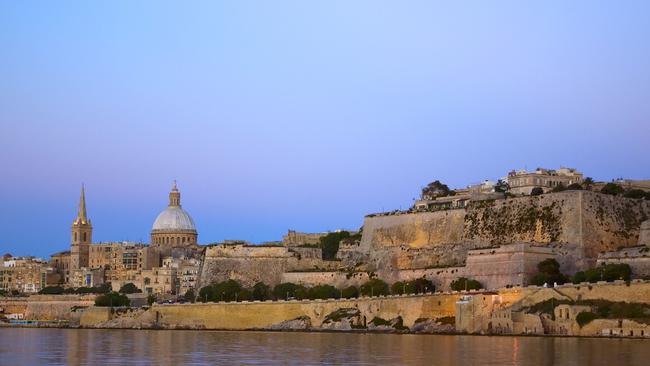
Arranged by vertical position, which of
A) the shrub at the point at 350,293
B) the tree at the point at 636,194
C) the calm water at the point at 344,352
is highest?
the tree at the point at 636,194

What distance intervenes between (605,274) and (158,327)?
3170cm

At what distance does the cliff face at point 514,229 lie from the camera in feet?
218

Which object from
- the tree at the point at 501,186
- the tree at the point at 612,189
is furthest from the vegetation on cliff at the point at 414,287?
the tree at the point at 501,186

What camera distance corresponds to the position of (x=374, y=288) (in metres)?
71.8

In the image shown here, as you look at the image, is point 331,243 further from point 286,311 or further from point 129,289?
point 286,311

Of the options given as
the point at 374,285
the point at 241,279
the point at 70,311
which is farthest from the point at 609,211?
the point at 70,311

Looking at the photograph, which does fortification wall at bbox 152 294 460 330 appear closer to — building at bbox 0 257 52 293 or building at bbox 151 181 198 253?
building at bbox 151 181 198 253

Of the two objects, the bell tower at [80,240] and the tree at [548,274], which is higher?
the bell tower at [80,240]

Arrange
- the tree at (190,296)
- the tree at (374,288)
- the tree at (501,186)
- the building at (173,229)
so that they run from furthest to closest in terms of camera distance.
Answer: the building at (173,229)
the tree at (190,296)
the tree at (501,186)
the tree at (374,288)

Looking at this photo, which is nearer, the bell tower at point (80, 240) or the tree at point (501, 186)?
the tree at point (501, 186)

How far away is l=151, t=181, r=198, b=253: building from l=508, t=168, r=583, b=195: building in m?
37.2

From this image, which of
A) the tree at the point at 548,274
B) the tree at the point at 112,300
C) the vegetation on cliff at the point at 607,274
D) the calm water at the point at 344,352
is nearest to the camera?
the calm water at the point at 344,352

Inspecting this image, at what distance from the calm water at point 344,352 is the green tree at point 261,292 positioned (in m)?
26.7

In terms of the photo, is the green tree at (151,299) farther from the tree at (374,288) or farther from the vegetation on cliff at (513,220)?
the vegetation on cliff at (513,220)
